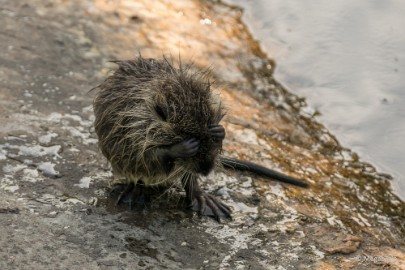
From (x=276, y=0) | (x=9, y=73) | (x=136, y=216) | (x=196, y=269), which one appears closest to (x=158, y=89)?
(x=136, y=216)

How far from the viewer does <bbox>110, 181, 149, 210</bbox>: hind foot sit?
4098mm

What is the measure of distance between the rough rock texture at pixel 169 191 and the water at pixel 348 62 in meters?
0.20

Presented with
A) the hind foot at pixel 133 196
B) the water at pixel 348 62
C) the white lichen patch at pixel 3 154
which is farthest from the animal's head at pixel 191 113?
the water at pixel 348 62

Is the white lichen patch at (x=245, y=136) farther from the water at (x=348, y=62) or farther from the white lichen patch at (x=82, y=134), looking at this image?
the white lichen patch at (x=82, y=134)

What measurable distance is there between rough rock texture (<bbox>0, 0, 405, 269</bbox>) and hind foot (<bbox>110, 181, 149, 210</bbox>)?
0.06 metres

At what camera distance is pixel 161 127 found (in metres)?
3.77

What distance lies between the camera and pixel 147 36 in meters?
6.27

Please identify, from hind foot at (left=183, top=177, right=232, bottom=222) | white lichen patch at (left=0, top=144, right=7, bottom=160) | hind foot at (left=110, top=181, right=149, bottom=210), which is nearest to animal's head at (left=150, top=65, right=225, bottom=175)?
hind foot at (left=183, top=177, right=232, bottom=222)

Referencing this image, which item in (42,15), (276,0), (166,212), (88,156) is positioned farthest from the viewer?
(276,0)

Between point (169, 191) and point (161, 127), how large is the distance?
65 cm

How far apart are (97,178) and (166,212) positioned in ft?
1.75

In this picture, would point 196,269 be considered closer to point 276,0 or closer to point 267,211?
point 267,211

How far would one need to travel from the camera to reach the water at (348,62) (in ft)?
18.8

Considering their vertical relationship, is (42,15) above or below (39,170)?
above
